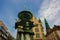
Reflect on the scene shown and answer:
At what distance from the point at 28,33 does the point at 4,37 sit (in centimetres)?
3458

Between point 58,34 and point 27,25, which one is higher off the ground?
point 58,34

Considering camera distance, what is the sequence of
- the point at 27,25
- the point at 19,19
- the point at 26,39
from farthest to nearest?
the point at 19,19, the point at 27,25, the point at 26,39

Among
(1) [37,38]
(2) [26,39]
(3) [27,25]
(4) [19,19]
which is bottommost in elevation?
(2) [26,39]

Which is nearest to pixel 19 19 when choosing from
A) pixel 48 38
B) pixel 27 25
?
pixel 27 25

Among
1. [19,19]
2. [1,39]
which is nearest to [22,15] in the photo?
[19,19]

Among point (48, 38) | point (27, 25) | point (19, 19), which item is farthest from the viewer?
point (48, 38)

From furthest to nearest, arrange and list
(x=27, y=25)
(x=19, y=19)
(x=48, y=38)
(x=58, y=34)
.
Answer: (x=48, y=38) < (x=58, y=34) < (x=19, y=19) < (x=27, y=25)

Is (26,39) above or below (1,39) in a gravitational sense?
below

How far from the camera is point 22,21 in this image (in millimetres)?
15383

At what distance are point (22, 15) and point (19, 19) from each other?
0.60m

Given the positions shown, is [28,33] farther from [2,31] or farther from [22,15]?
[2,31]

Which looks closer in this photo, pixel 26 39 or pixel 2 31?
pixel 26 39

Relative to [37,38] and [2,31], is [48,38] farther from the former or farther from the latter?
[2,31]

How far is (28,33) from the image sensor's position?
14.6 metres
